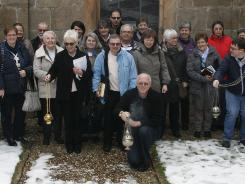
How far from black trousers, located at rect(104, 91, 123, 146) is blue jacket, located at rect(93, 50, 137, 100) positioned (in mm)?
157

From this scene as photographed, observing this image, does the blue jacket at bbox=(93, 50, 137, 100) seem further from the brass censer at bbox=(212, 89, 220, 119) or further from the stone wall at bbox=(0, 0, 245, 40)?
the stone wall at bbox=(0, 0, 245, 40)

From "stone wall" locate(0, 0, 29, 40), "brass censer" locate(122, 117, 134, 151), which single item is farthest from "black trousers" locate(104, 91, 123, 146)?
"stone wall" locate(0, 0, 29, 40)

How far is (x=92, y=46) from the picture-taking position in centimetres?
783

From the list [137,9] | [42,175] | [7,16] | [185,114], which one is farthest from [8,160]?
[137,9]

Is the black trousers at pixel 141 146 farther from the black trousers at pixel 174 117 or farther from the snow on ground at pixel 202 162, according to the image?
the black trousers at pixel 174 117

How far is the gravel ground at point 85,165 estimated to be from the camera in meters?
6.75

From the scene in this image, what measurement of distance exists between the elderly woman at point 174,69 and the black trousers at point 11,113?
2.28 metres

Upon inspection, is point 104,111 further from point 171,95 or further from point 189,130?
point 189,130

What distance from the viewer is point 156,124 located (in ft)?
22.9

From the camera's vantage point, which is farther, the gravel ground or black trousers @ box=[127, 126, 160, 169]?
black trousers @ box=[127, 126, 160, 169]

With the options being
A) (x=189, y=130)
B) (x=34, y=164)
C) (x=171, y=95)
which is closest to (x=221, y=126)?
(x=189, y=130)

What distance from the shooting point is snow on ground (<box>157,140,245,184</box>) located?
262 inches

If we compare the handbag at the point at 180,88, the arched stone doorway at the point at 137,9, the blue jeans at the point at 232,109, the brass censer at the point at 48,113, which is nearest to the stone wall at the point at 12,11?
the arched stone doorway at the point at 137,9

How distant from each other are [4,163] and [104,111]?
160 centimetres
